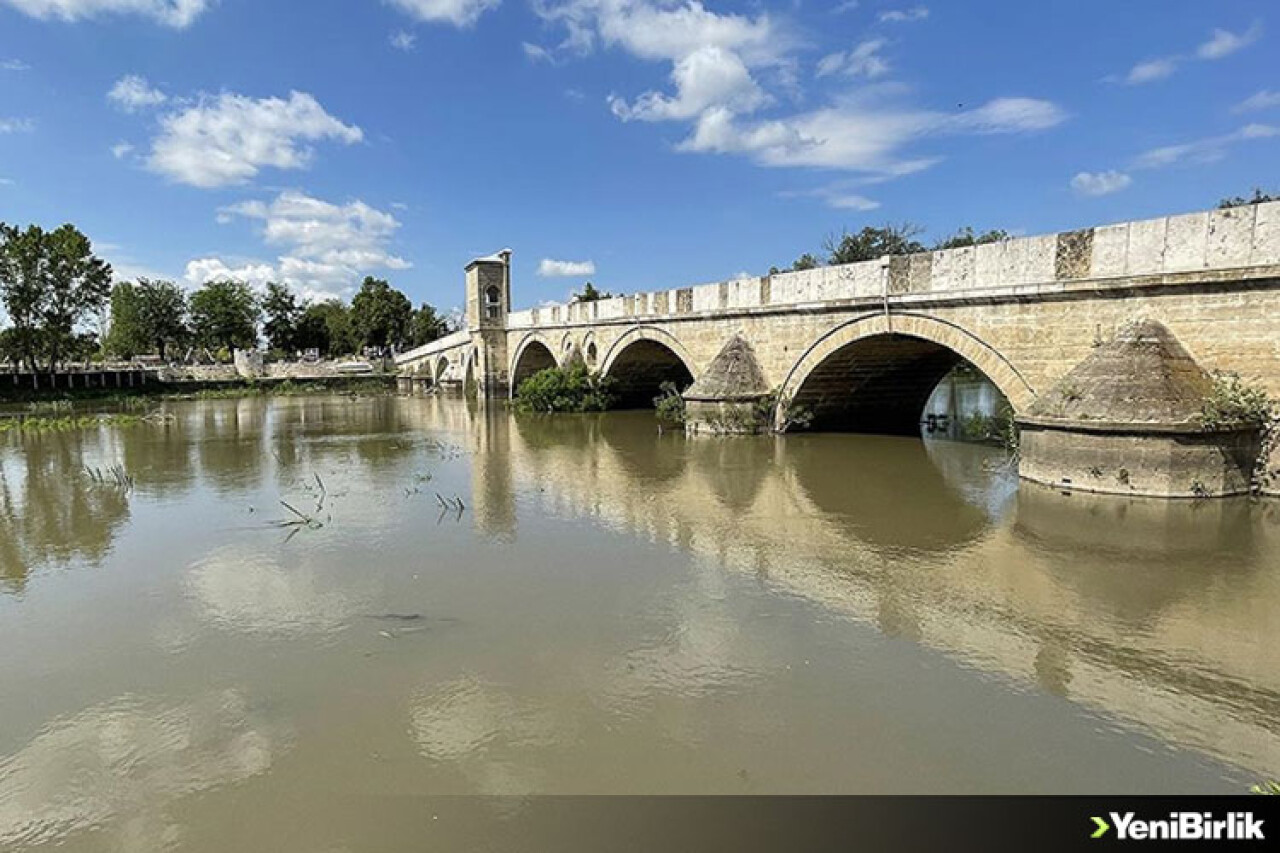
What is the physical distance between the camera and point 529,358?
97.3 feet

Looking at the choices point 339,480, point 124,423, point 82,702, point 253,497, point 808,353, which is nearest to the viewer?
point 82,702

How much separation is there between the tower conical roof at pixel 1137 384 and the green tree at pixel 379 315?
5519 cm

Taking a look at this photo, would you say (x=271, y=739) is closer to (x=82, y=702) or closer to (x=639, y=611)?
(x=82, y=702)

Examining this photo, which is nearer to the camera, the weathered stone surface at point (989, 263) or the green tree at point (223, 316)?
the weathered stone surface at point (989, 263)

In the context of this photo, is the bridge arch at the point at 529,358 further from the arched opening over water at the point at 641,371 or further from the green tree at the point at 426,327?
the green tree at the point at 426,327

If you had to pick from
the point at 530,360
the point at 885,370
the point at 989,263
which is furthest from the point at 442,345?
the point at 989,263

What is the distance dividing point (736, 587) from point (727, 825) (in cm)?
299

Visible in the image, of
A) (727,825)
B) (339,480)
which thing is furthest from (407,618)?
(339,480)

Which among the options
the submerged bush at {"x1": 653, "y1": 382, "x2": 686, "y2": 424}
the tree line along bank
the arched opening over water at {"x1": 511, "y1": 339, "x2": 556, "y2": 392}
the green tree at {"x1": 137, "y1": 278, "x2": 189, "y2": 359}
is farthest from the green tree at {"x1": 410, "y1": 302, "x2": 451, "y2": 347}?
the submerged bush at {"x1": 653, "y1": 382, "x2": 686, "y2": 424}

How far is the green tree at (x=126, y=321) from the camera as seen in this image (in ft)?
181

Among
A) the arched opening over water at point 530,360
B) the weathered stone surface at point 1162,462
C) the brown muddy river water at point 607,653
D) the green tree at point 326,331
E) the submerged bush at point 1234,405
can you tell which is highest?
the green tree at point 326,331

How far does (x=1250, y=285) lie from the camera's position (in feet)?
26.3

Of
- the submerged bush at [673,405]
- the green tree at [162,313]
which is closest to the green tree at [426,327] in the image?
the green tree at [162,313]

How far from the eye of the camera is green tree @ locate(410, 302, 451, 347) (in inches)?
2431
